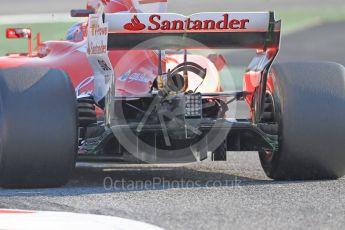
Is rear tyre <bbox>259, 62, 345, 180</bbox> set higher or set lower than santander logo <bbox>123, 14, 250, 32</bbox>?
lower

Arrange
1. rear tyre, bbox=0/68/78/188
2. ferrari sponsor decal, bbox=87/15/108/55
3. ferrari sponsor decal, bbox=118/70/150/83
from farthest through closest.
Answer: ferrari sponsor decal, bbox=118/70/150/83, ferrari sponsor decal, bbox=87/15/108/55, rear tyre, bbox=0/68/78/188

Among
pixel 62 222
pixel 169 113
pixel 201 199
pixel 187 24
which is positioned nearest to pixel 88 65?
pixel 169 113

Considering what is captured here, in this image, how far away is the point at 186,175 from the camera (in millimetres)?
8289

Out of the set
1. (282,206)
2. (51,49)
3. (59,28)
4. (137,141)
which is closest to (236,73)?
(59,28)

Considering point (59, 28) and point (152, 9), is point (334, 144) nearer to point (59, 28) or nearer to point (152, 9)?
point (152, 9)

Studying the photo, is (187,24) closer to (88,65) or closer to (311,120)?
(311,120)

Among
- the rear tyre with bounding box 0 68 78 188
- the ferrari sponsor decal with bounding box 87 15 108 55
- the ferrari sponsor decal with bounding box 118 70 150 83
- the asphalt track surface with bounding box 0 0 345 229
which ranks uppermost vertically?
the ferrari sponsor decal with bounding box 87 15 108 55

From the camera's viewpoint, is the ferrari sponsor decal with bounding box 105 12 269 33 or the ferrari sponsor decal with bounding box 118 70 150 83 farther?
the ferrari sponsor decal with bounding box 118 70 150 83

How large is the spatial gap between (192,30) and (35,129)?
53.6 inches

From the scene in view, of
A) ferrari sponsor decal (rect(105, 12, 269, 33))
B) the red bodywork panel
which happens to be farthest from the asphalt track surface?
ferrari sponsor decal (rect(105, 12, 269, 33))

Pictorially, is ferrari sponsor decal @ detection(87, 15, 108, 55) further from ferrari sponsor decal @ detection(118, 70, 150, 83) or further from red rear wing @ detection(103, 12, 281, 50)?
ferrari sponsor decal @ detection(118, 70, 150, 83)

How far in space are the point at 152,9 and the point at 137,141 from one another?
147 cm

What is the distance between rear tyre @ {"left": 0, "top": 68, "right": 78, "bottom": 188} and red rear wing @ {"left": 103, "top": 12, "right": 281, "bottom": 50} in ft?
1.93

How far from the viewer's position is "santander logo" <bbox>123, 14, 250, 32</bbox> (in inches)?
275
